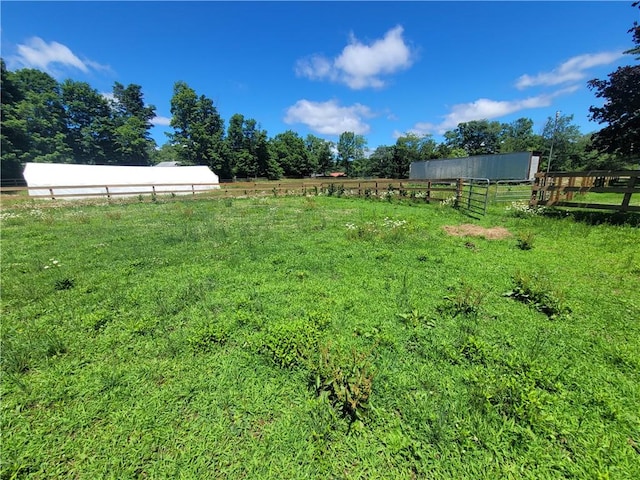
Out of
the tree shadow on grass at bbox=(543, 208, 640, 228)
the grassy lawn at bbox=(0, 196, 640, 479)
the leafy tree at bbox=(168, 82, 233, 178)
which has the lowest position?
the grassy lawn at bbox=(0, 196, 640, 479)

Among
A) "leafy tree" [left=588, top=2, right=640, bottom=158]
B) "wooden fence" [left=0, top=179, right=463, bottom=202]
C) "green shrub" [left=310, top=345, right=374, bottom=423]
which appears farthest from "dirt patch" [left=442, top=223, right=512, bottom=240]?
"leafy tree" [left=588, top=2, right=640, bottom=158]

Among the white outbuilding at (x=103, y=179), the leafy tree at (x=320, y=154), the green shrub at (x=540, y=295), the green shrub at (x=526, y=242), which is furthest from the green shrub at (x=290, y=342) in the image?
the leafy tree at (x=320, y=154)

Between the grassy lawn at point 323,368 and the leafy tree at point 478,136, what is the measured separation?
8054 centimetres

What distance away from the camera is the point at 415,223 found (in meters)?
9.27

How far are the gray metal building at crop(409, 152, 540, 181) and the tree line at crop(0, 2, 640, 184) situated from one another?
4.73m

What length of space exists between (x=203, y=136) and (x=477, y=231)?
165 feet

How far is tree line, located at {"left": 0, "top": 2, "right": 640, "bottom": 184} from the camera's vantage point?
18.7 m

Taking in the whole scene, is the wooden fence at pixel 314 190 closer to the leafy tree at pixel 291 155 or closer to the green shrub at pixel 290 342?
the green shrub at pixel 290 342

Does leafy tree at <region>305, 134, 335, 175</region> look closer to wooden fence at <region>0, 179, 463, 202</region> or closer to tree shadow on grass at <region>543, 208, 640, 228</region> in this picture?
wooden fence at <region>0, 179, 463, 202</region>

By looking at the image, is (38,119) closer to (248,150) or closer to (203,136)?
(203,136)

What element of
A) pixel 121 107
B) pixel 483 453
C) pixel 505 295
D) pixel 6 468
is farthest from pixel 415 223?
pixel 121 107

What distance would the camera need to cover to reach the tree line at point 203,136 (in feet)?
61.3

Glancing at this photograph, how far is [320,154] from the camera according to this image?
71625mm

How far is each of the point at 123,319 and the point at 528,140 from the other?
9138 cm
